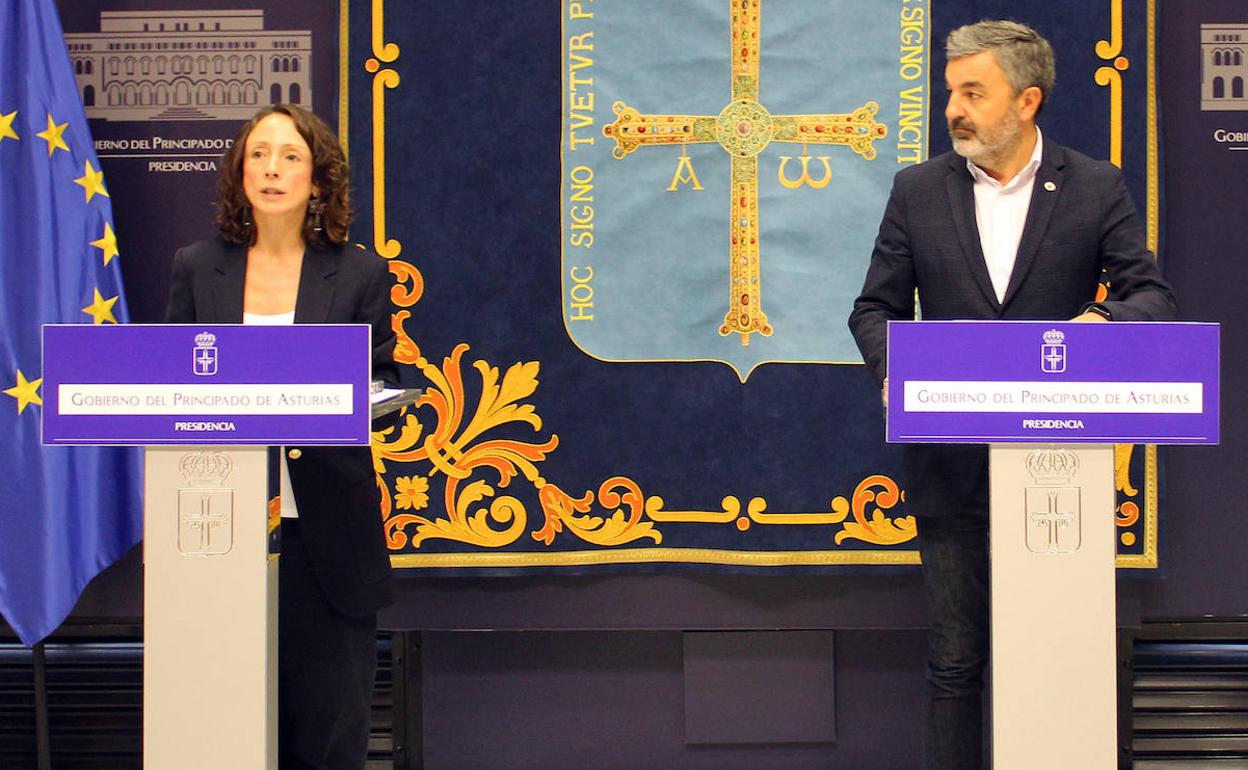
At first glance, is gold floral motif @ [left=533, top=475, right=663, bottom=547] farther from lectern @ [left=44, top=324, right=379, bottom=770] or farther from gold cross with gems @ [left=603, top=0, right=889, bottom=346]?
lectern @ [left=44, top=324, right=379, bottom=770]

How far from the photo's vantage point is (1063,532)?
6.49 ft

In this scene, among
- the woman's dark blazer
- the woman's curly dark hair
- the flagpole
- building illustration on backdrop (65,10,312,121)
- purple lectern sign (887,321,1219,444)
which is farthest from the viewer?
building illustration on backdrop (65,10,312,121)

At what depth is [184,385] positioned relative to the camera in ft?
6.32

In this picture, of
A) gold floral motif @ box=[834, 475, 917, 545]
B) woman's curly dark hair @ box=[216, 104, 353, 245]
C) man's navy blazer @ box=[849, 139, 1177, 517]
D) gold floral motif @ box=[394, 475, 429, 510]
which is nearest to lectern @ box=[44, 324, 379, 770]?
woman's curly dark hair @ box=[216, 104, 353, 245]

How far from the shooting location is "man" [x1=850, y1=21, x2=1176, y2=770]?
230cm

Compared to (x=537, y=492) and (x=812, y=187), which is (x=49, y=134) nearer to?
(x=537, y=492)

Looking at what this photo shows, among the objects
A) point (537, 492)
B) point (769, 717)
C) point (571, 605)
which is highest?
point (537, 492)

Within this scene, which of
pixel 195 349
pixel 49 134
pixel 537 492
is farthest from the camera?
pixel 537 492

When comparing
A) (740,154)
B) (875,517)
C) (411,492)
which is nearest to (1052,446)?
(875,517)

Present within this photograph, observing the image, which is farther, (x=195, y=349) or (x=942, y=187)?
(x=942, y=187)

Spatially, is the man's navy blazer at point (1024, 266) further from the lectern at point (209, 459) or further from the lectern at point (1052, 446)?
the lectern at point (209, 459)

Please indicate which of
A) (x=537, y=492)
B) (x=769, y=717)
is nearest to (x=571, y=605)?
(x=537, y=492)

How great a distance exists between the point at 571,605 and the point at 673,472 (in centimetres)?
47

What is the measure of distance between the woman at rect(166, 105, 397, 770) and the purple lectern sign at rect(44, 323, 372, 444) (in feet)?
1.04
